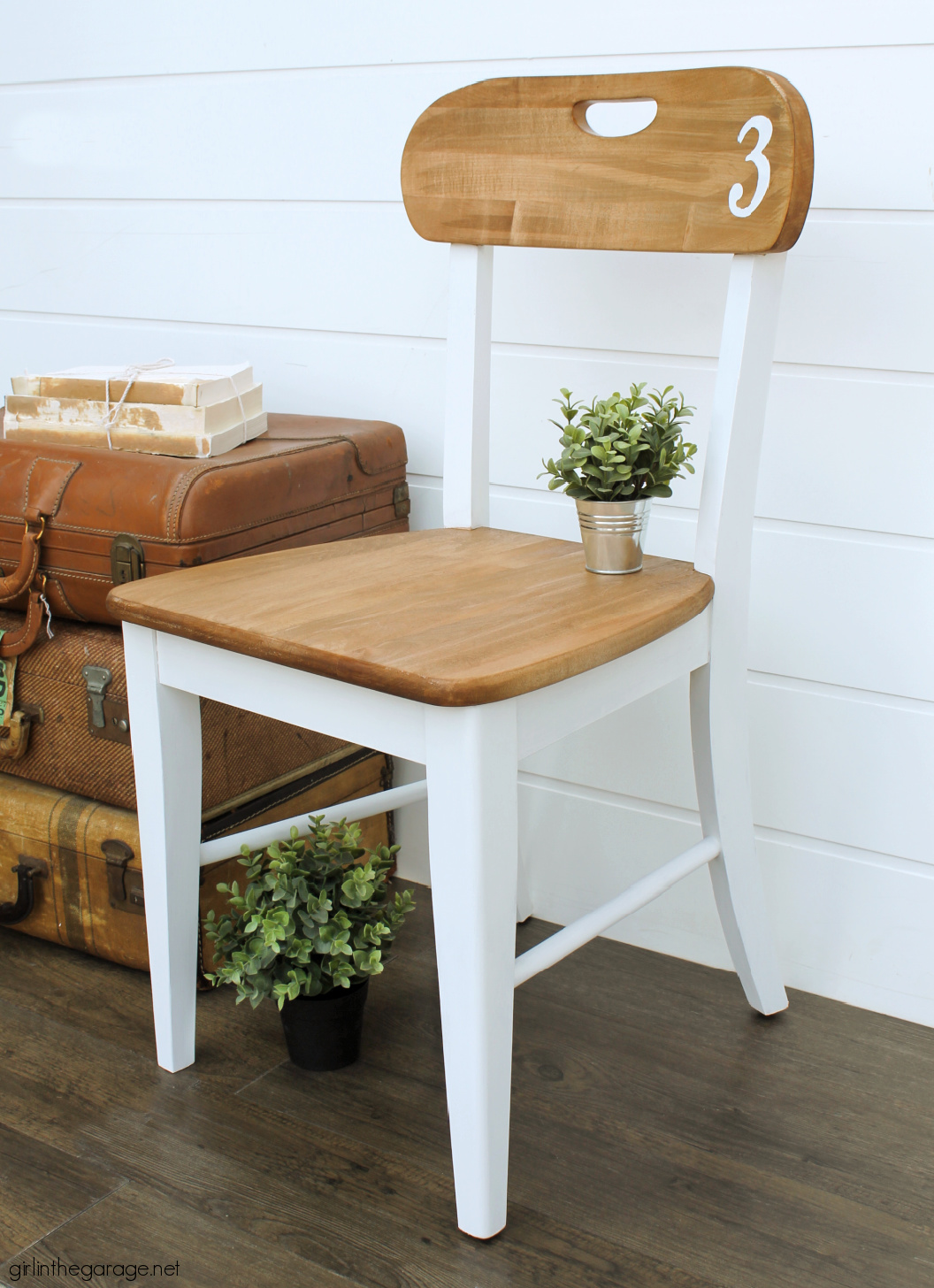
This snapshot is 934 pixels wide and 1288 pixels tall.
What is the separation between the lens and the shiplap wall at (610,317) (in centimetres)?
112

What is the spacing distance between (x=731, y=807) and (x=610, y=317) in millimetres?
539

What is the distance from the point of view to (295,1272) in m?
0.89

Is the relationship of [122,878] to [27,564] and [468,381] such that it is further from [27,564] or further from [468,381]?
[468,381]

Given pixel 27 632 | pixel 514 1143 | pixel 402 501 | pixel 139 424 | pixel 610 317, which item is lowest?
pixel 514 1143

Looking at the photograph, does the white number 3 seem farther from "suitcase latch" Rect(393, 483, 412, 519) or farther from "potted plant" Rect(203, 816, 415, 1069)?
"potted plant" Rect(203, 816, 415, 1069)

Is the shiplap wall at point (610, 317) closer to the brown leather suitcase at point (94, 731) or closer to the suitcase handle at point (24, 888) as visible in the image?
the brown leather suitcase at point (94, 731)

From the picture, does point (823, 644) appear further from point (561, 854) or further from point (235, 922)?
point (235, 922)

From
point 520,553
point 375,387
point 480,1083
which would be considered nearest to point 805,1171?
point 480,1083

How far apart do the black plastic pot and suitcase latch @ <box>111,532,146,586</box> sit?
0.44m

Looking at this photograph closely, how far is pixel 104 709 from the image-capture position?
1207mm

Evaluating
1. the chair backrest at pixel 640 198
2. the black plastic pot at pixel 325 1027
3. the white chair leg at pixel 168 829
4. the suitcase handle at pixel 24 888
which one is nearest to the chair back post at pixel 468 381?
the chair backrest at pixel 640 198

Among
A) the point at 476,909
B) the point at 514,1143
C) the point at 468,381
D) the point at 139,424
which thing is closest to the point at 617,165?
the point at 468,381

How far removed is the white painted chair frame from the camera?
82 centimetres

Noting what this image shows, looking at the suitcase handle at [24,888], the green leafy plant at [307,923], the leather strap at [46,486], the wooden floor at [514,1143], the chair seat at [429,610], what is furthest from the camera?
the suitcase handle at [24,888]
